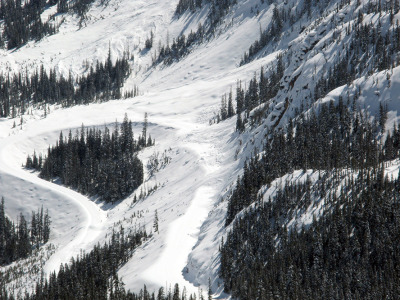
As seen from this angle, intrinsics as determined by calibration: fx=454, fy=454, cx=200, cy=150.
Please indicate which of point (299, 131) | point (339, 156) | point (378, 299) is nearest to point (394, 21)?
point (299, 131)

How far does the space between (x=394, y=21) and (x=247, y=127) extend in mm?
40458

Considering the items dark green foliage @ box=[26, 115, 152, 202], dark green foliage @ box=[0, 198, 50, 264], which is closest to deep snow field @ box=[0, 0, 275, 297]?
dark green foliage @ box=[0, 198, 50, 264]

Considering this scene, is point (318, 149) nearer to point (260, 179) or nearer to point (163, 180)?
point (260, 179)

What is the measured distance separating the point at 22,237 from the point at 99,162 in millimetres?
34090

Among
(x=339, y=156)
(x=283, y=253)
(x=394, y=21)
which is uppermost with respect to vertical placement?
(x=394, y=21)

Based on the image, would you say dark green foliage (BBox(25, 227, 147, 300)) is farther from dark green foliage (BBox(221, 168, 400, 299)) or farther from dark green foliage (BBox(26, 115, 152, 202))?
dark green foliage (BBox(26, 115, 152, 202))

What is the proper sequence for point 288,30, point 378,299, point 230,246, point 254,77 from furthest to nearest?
point 288,30 → point 254,77 → point 230,246 → point 378,299

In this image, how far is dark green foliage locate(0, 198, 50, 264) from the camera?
105 m

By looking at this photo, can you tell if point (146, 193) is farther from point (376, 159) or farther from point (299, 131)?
point (376, 159)

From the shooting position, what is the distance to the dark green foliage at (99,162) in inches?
4609

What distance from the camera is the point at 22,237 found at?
10738 centimetres

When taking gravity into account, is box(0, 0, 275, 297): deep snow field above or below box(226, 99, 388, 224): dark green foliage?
below

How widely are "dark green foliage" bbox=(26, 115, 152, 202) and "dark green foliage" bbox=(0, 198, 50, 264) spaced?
16.2m

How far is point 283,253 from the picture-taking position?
185 feet
